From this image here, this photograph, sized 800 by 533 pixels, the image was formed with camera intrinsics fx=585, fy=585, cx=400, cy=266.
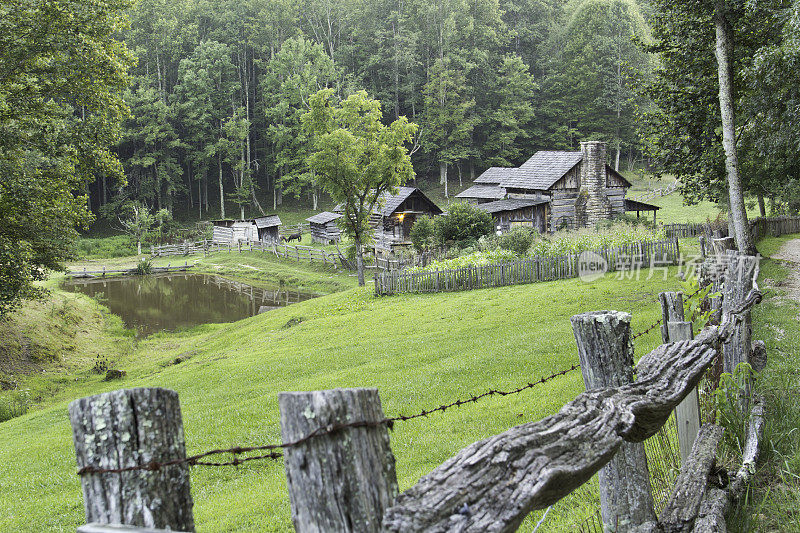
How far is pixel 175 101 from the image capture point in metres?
69.9

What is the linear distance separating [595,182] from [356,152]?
20.1 metres

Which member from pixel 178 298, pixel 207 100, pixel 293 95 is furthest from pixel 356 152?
pixel 207 100

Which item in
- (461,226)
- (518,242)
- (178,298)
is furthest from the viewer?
(178,298)

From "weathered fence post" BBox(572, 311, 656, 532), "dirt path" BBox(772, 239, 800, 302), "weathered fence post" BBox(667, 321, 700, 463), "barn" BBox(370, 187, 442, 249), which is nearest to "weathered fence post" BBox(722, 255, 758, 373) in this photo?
"weathered fence post" BBox(667, 321, 700, 463)

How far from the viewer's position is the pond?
3084cm

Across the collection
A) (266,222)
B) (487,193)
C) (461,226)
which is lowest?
(461,226)

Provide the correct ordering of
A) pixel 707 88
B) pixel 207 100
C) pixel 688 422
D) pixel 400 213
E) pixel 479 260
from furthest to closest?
pixel 207 100 → pixel 400 213 → pixel 479 260 → pixel 707 88 → pixel 688 422

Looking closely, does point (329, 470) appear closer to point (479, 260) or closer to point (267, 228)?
point (479, 260)

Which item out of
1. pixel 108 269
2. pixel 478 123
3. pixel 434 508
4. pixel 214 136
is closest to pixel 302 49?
pixel 214 136

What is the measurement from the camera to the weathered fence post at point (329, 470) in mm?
1752

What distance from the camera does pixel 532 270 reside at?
2458 cm

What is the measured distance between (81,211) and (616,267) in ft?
66.7

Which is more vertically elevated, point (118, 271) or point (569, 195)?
point (569, 195)

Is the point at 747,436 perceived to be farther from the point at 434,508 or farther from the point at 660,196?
the point at 660,196
